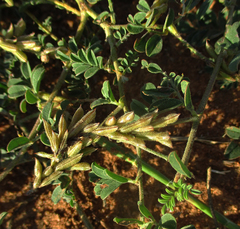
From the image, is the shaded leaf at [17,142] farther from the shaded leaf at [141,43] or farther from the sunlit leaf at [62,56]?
the shaded leaf at [141,43]

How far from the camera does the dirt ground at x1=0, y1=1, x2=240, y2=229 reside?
5.47 feet

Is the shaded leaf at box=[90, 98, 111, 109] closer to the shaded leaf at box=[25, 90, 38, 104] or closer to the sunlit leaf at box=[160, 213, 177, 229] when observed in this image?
the shaded leaf at box=[25, 90, 38, 104]

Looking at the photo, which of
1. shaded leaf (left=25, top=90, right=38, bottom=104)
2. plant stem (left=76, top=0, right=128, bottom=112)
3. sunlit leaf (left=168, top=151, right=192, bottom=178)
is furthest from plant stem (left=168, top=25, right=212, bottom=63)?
shaded leaf (left=25, top=90, right=38, bottom=104)

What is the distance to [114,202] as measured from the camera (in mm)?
1707

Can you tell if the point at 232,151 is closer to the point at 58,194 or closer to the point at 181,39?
the point at 181,39

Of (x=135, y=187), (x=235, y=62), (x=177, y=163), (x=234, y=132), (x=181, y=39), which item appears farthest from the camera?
(x=135, y=187)

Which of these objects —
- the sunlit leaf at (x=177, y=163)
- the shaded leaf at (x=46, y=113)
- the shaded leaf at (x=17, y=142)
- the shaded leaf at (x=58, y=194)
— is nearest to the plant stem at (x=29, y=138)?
the shaded leaf at (x=17, y=142)

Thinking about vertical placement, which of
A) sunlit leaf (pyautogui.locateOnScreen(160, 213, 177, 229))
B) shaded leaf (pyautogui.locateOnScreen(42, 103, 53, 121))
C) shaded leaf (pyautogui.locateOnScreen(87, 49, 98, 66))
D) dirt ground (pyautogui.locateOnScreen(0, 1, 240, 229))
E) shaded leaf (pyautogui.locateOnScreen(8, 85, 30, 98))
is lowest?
dirt ground (pyautogui.locateOnScreen(0, 1, 240, 229))

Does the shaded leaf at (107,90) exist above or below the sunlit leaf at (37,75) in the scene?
above

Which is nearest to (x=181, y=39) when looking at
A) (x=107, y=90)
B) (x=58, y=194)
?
(x=107, y=90)

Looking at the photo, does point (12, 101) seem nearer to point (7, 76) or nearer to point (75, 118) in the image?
point (7, 76)

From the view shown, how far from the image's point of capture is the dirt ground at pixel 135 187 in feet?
5.47

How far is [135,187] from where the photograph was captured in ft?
5.69

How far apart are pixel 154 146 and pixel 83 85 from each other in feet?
2.29
